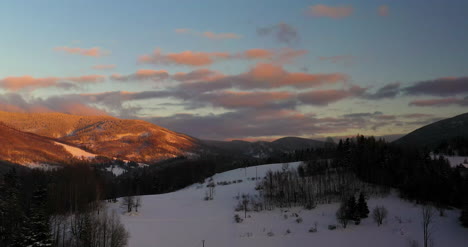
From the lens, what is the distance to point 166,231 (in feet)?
252

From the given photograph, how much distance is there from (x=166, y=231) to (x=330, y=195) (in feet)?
149

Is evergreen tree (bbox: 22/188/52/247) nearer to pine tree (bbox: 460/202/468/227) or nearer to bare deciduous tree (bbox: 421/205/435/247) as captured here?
bare deciduous tree (bbox: 421/205/435/247)

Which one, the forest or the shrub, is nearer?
the forest

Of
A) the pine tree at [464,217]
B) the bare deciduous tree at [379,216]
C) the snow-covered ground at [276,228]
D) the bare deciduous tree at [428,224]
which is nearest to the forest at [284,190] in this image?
the pine tree at [464,217]

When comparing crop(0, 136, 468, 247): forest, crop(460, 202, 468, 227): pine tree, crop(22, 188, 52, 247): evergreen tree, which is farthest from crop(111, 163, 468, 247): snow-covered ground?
crop(22, 188, 52, 247): evergreen tree

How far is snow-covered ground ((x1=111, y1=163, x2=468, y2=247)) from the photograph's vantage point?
62.5 m

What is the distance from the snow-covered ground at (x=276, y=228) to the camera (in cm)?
6253

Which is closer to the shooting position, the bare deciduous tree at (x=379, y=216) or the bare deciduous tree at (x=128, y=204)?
the bare deciduous tree at (x=379, y=216)

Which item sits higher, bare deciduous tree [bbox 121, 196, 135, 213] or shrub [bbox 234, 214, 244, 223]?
bare deciduous tree [bbox 121, 196, 135, 213]

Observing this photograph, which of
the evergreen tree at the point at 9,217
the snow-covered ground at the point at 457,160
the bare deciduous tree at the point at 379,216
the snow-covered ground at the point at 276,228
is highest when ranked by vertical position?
the snow-covered ground at the point at 457,160

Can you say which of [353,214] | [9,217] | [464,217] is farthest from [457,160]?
[9,217]

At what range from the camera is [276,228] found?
75125 mm

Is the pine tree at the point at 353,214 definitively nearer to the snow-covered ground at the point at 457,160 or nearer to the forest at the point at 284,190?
the forest at the point at 284,190

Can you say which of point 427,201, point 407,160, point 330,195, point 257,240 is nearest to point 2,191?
point 257,240
